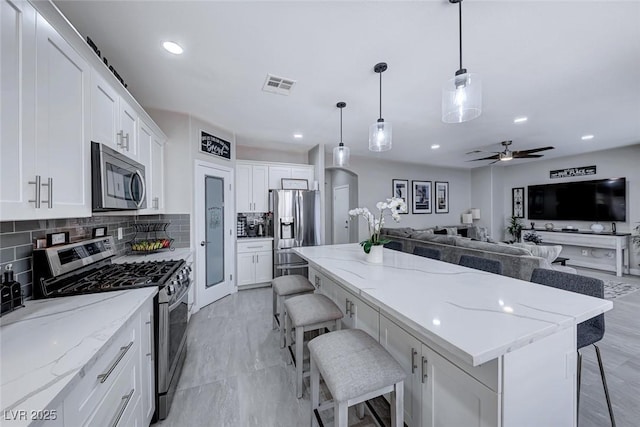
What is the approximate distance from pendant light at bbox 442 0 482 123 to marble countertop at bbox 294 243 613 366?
1.13 meters

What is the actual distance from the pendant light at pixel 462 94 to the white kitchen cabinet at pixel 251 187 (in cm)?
344

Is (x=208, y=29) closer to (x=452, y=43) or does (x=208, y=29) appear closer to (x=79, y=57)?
(x=79, y=57)

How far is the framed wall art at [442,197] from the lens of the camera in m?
7.18

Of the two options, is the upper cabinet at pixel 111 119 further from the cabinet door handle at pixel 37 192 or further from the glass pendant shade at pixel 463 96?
the glass pendant shade at pixel 463 96

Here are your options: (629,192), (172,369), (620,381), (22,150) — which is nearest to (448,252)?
(620,381)

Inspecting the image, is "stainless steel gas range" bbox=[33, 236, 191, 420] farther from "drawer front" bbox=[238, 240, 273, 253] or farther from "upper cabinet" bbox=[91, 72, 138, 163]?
"drawer front" bbox=[238, 240, 273, 253]

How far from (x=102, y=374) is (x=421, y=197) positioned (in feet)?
23.5

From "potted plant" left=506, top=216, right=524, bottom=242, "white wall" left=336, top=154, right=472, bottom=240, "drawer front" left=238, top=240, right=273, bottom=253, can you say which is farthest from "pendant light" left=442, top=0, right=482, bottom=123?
"potted plant" left=506, top=216, right=524, bottom=242

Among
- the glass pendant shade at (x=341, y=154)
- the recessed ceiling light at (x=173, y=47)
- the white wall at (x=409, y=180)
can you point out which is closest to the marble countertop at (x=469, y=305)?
the glass pendant shade at (x=341, y=154)

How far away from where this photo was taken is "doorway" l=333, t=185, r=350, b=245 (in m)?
6.38

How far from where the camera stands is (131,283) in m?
1.57

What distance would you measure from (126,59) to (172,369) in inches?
100

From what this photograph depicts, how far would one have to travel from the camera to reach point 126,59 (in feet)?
6.73

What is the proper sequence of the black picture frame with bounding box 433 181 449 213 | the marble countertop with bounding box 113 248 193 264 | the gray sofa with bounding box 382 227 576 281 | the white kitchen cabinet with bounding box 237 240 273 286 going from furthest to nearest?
the black picture frame with bounding box 433 181 449 213 < the white kitchen cabinet with bounding box 237 240 273 286 < the gray sofa with bounding box 382 227 576 281 < the marble countertop with bounding box 113 248 193 264
